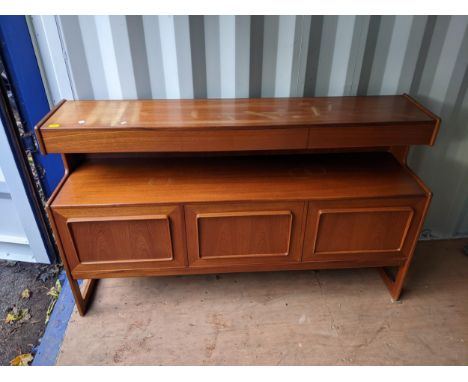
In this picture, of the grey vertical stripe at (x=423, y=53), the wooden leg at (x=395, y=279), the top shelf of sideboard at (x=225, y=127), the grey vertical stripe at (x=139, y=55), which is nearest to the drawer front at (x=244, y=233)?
Result: the top shelf of sideboard at (x=225, y=127)

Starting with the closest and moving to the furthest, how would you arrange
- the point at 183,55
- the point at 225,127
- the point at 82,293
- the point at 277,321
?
the point at 225,127 → the point at 183,55 → the point at 277,321 → the point at 82,293

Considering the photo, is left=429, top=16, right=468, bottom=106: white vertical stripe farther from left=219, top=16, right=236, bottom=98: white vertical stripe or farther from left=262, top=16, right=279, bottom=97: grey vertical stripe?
left=219, top=16, right=236, bottom=98: white vertical stripe

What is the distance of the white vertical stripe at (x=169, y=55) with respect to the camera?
60.8 inches

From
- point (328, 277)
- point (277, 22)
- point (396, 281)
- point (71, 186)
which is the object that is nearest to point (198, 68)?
point (277, 22)

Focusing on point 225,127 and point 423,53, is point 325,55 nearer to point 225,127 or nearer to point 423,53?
point 423,53

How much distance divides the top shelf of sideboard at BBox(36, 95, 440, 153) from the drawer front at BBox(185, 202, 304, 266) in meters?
0.25

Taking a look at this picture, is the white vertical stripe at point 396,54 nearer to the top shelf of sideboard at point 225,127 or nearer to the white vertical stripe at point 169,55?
the top shelf of sideboard at point 225,127

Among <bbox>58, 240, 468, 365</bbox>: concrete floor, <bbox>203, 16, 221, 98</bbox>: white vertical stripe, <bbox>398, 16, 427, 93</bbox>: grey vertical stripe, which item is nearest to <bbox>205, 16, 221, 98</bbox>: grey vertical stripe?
<bbox>203, 16, 221, 98</bbox>: white vertical stripe

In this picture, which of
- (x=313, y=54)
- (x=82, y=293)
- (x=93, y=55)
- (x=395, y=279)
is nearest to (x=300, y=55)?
(x=313, y=54)

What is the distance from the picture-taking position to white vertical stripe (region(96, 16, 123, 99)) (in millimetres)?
1532

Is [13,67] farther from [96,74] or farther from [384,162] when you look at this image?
[384,162]

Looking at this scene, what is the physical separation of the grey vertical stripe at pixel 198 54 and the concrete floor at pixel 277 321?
99cm

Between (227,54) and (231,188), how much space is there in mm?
622

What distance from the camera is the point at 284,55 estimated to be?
5.42 ft
